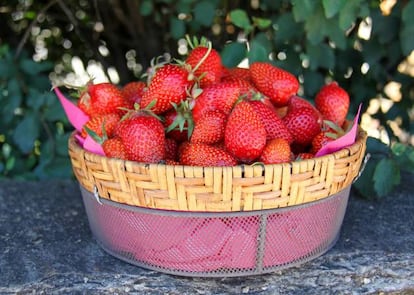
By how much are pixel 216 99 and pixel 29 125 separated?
2.59 feet

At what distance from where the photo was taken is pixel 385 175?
1272mm

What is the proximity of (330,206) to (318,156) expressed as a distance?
0.11 m

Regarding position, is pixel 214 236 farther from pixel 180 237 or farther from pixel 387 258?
A: pixel 387 258

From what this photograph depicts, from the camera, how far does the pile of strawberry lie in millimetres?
957

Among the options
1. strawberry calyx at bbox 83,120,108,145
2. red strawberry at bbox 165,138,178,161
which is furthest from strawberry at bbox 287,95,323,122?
strawberry calyx at bbox 83,120,108,145

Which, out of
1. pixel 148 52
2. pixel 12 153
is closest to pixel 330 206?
pixel 12 153

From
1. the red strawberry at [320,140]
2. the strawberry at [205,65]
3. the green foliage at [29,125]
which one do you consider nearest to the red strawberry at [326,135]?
the red strawberry at [320,140]

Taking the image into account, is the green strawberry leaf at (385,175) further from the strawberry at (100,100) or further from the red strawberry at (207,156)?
the strawberry at (100,100)

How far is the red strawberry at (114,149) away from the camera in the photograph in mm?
1001

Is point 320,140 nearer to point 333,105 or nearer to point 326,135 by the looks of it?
→ point 326,135

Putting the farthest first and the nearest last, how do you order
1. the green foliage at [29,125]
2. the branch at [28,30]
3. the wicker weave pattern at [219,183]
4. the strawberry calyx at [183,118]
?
the branch at [28,30] → the green foliage at [29,125] → the strawberry calyx at [183,118] → the wicker weave pattern at [219,183]

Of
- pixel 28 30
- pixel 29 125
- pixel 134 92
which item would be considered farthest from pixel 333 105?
pixel 28 30

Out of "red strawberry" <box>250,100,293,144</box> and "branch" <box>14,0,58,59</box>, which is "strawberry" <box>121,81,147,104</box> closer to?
"red strawberry" <box>250,100,293,144</box>

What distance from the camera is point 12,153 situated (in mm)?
1708
